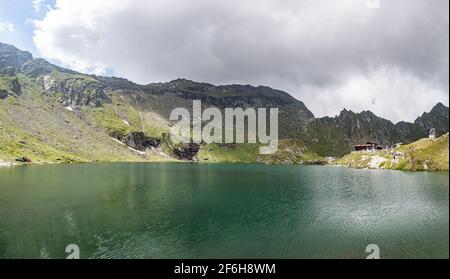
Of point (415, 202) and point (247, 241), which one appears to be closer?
point (247, 241)

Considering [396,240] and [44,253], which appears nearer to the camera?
[44,253]

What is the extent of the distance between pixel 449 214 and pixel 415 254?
27444 millimetres

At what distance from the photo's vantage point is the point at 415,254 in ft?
151

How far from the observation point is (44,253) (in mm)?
45750

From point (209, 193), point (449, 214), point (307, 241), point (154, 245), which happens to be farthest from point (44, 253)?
point (449, 214)

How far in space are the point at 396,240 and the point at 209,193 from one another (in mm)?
66126

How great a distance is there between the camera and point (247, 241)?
176 ft

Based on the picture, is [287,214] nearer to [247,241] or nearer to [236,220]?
[236,220]
